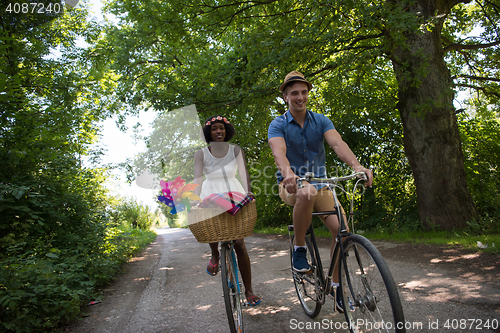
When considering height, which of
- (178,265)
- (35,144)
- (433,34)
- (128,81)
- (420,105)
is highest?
(128,81)

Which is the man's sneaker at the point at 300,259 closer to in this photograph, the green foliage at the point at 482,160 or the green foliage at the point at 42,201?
the green foliage at the point at 42,201

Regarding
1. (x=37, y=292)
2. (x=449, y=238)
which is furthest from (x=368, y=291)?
(x=449, y=238)

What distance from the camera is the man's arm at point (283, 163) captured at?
2.56 metres

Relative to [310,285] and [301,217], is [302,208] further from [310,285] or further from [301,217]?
A: [310,285]

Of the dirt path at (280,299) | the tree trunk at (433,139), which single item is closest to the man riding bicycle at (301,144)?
the dirt path at (280,299)

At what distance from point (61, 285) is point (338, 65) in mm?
6636

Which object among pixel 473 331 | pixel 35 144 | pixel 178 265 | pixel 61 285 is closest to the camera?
pixel 473 331

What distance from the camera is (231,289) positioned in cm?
311

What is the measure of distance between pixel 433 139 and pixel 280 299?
19.8 ft

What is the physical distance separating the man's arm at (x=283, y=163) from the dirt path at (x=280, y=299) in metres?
1.44

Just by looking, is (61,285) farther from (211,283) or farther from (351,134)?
(351,134)

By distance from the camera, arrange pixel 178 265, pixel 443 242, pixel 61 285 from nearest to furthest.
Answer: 1. pixel 61 285
2. pixel 443 242
3. pixel 178 265

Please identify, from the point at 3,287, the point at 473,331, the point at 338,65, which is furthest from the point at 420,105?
the point at 3,287

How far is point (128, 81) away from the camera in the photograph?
14438 mm
